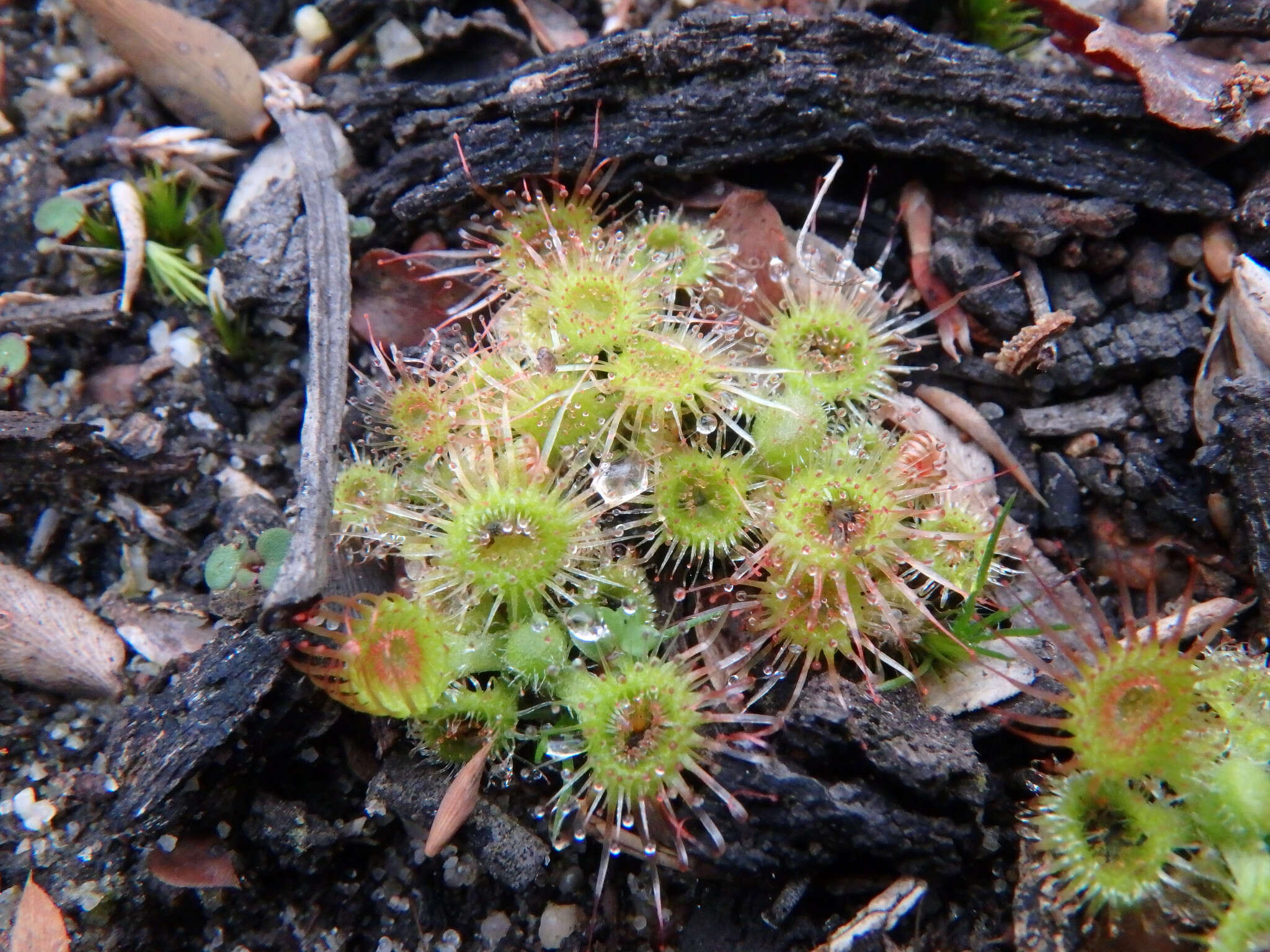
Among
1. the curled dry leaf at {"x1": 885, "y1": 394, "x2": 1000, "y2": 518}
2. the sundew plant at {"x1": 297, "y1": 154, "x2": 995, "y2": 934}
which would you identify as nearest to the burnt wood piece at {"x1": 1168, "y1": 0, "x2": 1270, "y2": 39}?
the sundew plant at {"x1": 297, "y1": 154, "x2": 995, "y2": 934}

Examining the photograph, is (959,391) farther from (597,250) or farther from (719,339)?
(597,250)

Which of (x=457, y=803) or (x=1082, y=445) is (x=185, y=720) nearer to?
(x=457, y=803)

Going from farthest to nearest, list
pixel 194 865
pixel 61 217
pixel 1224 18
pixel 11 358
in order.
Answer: pixel 61 217
pixel 11 358
pixel 1224 18
pixel 194 865

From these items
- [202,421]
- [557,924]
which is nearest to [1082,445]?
[557,924]

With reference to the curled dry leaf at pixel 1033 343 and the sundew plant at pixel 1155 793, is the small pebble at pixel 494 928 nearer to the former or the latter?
the sundew plant at pixel 1155 793

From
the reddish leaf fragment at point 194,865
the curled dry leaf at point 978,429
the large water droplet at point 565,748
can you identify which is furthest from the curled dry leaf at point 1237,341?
the reddish leaf fragment at point 194,865

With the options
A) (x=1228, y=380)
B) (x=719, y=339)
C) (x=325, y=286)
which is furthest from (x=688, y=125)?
(x=1228, y=380)
